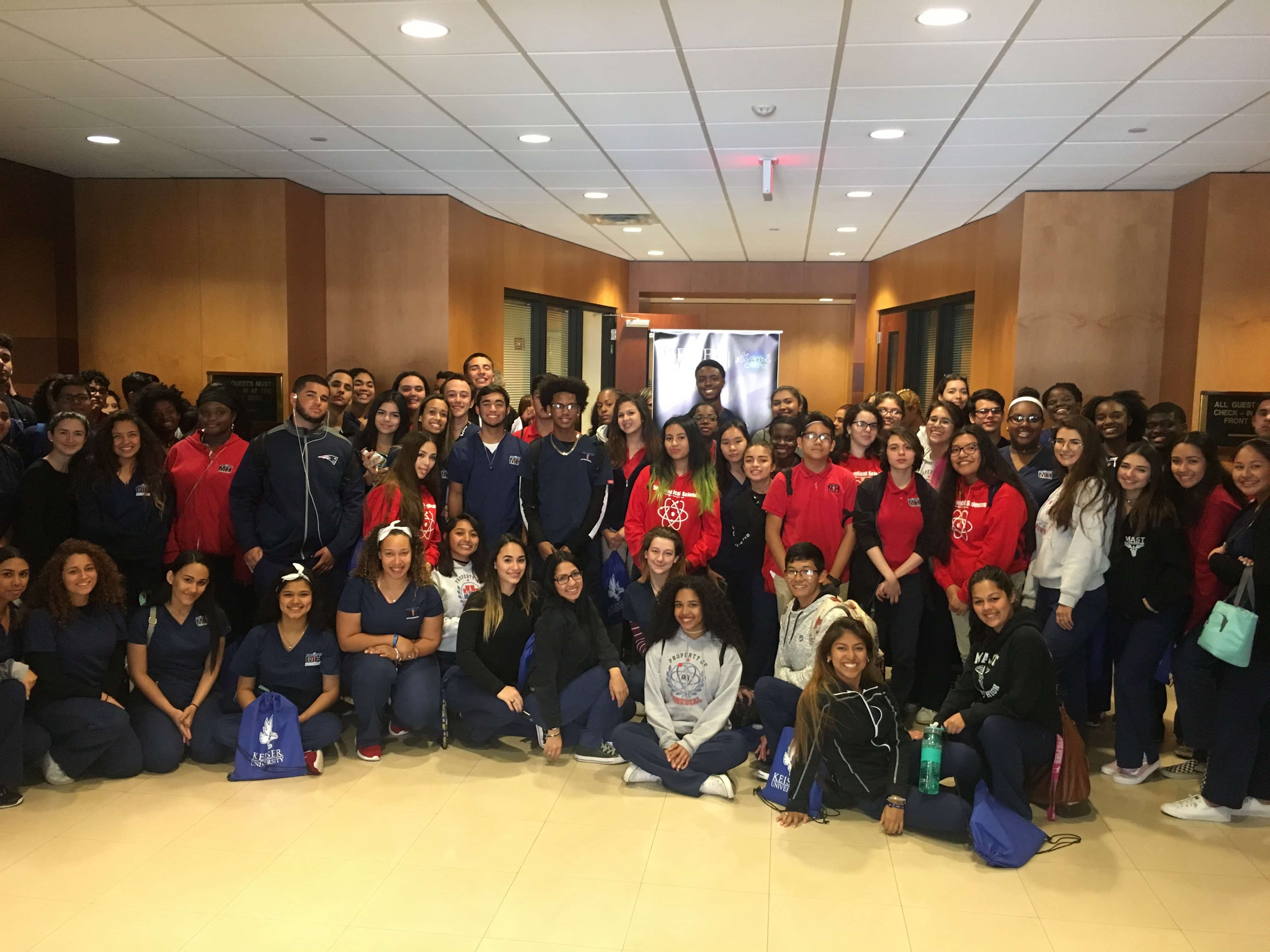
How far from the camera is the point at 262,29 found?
418 centimetres

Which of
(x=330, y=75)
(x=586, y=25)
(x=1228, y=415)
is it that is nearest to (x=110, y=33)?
(x=330, y=75)

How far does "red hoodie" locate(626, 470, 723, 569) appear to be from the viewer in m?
4.91

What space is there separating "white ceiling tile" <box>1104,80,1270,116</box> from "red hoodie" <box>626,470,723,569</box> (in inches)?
118

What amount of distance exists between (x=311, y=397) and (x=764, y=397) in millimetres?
4896

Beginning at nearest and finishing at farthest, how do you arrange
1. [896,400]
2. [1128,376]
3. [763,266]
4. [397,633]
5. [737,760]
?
[737,760], [397,633], [896,400], [1128,376], [763,266]

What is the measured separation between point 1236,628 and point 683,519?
246cm

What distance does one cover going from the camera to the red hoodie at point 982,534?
14.6 feet

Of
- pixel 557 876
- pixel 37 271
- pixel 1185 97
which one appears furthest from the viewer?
pixel 37 271

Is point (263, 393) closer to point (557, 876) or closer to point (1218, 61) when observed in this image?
point (557, 876)

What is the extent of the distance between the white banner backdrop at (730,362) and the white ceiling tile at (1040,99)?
3617 mm

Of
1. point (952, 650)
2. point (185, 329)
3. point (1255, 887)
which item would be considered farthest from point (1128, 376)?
point (185, 329)

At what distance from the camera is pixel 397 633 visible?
4.59 meters

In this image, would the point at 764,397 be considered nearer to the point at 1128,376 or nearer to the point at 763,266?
the point at 1128,376

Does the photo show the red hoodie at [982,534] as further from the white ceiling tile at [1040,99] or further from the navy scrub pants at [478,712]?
the navy scrub pants at [478,712]
